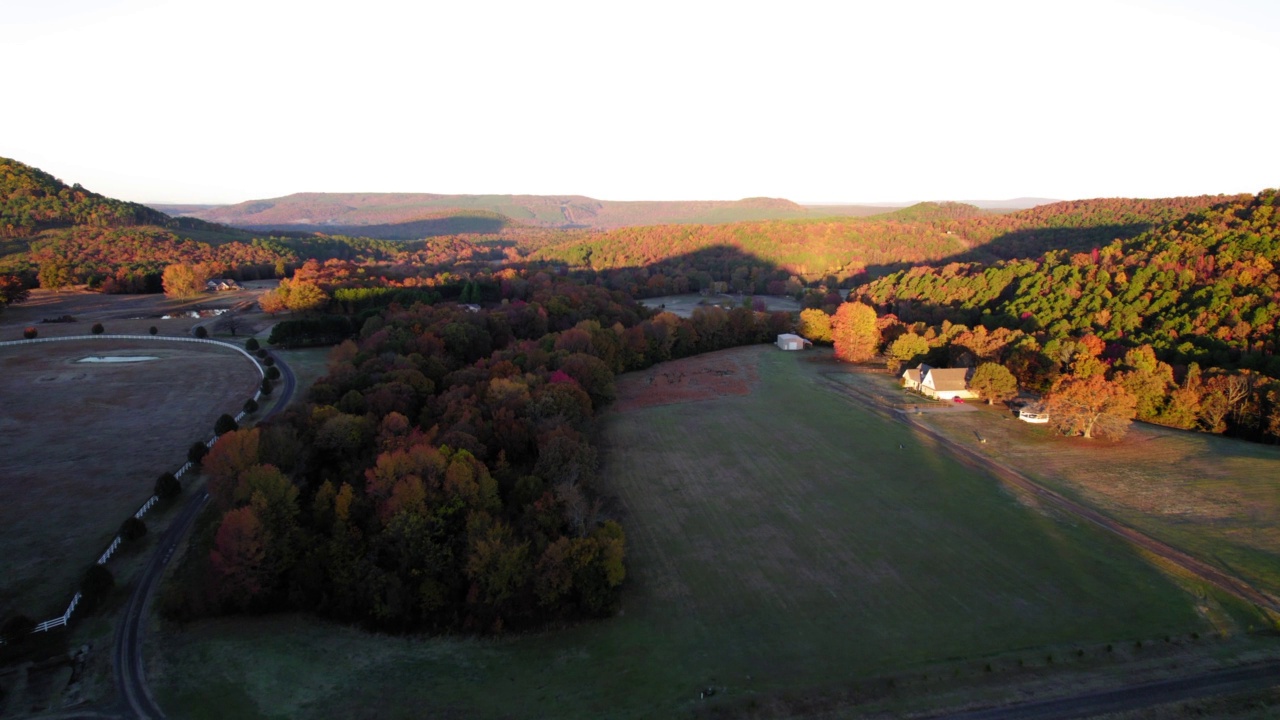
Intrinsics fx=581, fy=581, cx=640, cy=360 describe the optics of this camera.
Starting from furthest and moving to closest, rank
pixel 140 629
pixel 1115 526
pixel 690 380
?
→ pixel 690 380 < pixel 1115 526 < pixel 140 629

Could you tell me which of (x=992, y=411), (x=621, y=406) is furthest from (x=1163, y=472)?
(x=621, y=406)

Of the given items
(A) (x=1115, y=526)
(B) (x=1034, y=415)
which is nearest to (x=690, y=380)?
(B) (x=1034, y=415)

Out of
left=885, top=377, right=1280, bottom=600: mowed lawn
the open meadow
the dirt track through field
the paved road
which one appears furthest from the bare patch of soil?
the open meadow

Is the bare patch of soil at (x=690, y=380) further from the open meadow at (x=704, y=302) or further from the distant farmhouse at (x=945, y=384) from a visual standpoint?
the open meadow at (x=704, y=302)

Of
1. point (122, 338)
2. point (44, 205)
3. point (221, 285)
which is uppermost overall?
point (44, 205)

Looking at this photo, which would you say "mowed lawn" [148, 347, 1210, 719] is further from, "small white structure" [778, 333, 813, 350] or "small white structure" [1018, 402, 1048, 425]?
"small white structure" [778, 333, 813, 350]

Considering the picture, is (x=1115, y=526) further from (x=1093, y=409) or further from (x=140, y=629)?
(x=140, y=629)
